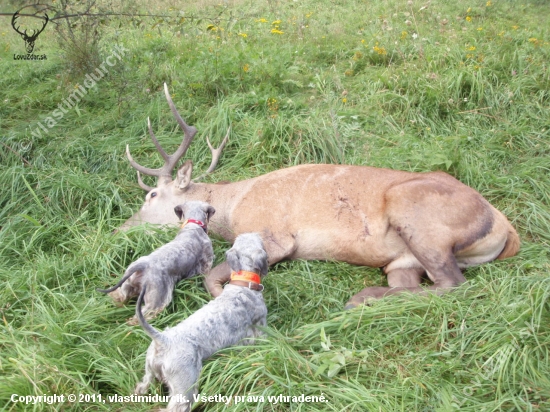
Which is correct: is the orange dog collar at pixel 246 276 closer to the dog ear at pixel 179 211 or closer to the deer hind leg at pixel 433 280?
the deer hind leg at pixel 433 280

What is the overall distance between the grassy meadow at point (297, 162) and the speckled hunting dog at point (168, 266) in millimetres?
114

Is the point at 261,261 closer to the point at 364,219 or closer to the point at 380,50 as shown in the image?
the point at 364,219

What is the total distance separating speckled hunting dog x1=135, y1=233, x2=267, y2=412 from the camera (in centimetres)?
293

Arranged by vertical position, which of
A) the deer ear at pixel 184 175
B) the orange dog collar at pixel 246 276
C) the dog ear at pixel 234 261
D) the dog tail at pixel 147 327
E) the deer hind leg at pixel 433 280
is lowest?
the deer hind leg at pixel 433 280

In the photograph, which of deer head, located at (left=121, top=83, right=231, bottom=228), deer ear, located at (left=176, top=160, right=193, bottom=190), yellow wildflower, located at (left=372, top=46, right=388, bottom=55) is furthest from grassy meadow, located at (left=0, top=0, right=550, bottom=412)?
deer ear, located at (left=176, top=160, right=193, bottom=190)

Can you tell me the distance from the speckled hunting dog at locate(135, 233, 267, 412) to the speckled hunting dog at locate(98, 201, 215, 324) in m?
0.42

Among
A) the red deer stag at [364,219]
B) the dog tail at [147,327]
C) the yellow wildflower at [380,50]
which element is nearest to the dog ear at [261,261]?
the red deer stag at [364,219]

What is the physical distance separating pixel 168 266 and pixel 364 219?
5.32ft

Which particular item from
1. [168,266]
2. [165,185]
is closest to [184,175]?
[165,185]

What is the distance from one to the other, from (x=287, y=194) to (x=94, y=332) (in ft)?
6.47

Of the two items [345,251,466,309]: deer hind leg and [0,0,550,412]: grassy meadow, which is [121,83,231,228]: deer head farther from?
[345,251,466,309]: deer hind leg

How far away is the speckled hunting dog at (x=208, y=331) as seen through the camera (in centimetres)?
293

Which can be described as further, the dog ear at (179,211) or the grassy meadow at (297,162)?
the dog ear at (179,211)

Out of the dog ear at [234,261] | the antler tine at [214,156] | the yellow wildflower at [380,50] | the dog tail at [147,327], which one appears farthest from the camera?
the yellow wildflower at [380,50]
